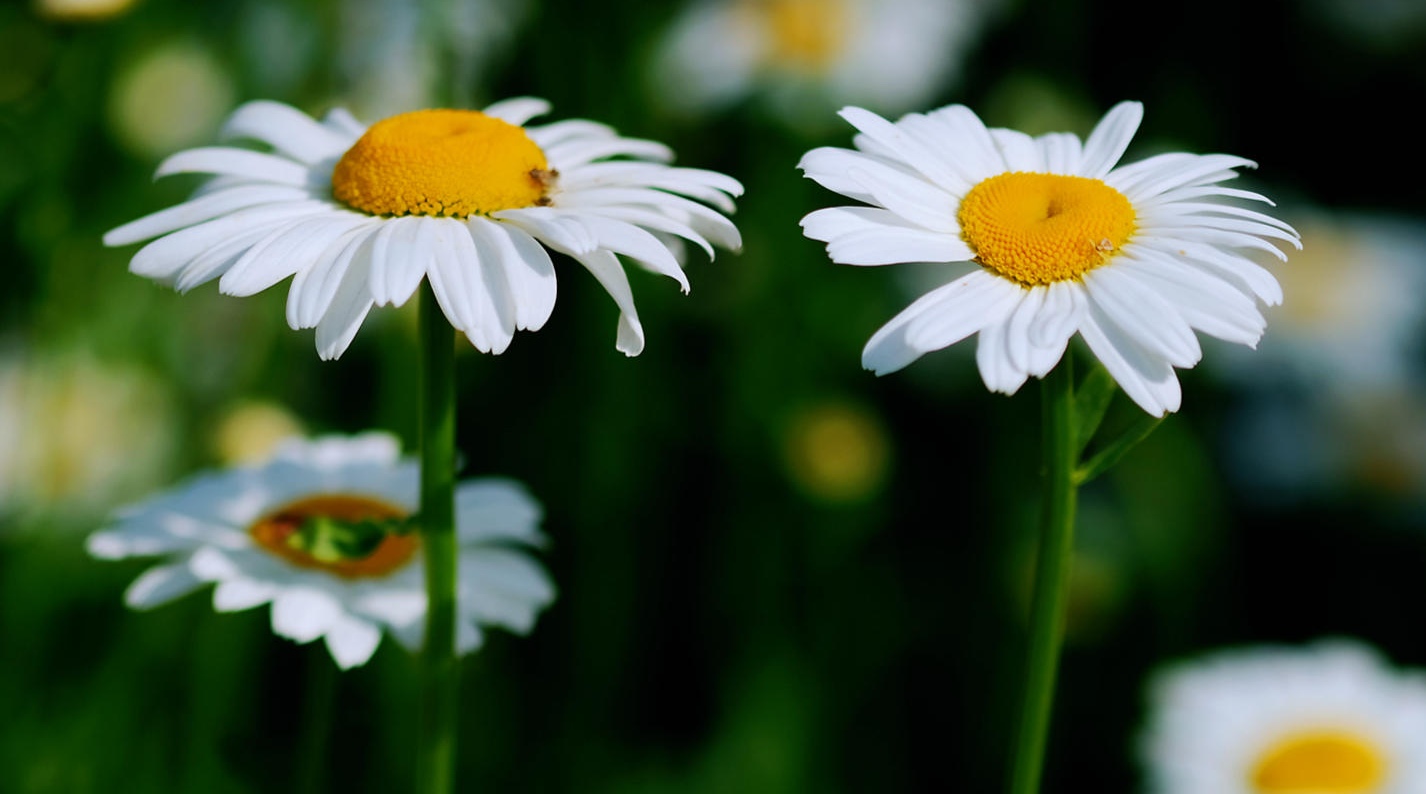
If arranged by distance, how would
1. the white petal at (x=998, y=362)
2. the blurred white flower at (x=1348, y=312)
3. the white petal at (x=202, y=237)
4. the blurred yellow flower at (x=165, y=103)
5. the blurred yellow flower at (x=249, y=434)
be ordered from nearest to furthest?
1. the white petal at (x=998, y=362)
2. the white petal at (x=202, y=237)
3. the blurred yellow flower at (x=249, y=434)
4. the blurred yellow flower at (x=165, y=103)
5. the blurred white flower at (x=1348, y=312)

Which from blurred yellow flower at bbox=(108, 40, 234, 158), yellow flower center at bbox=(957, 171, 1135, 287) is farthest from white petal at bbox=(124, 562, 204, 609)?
blurred yellow flower at bbox=(108, 40, 234, 158)

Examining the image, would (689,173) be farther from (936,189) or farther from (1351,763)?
(1351,763)

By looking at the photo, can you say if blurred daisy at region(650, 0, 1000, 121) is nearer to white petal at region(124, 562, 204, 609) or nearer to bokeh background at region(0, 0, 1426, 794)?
bokeh background at region(0, 0, 1426, 794)

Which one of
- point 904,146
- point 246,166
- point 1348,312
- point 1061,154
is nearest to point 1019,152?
point 1061,154

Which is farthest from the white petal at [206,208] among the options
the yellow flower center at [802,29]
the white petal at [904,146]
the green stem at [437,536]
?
the yellow flower center at [802,29]

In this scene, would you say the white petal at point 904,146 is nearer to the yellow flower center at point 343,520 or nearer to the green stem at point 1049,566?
the green stem at point 1049,566

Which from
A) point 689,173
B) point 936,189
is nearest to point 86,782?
point 689,173
